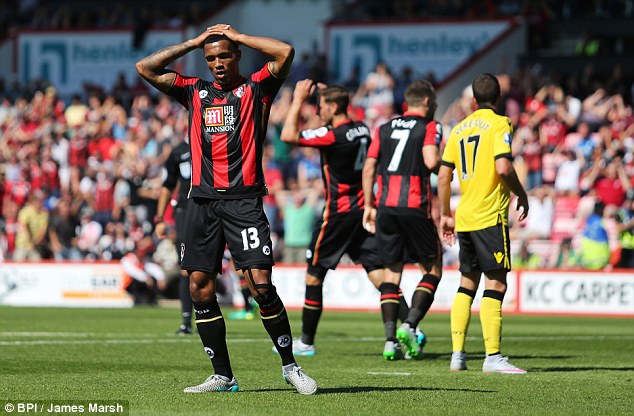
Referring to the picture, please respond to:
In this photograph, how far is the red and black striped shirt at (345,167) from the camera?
41.9 ft

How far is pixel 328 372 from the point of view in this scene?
10680 mm

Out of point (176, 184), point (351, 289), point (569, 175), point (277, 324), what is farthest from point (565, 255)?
point (277, 324)

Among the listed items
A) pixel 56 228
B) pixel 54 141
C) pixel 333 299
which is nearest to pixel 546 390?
pixel 333 299

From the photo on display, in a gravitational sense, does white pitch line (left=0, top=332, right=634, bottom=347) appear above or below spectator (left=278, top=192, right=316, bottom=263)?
below

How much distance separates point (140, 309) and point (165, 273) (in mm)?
2064

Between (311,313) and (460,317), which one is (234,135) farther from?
(311,313)

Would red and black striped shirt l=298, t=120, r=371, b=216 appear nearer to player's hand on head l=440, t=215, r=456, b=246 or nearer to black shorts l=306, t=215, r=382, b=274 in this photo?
black shorts l=306, t=215, r=382, b=274

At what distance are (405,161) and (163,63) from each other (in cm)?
401

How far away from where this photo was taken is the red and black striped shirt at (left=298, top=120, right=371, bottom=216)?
503 inches

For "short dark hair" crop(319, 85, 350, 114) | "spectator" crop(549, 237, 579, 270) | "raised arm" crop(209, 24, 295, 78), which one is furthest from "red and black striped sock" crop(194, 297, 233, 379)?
"spectator" crop(549, 237, 579, 270)

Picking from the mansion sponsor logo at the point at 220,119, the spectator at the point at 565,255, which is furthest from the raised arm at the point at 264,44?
the spectator at the point at 565,255

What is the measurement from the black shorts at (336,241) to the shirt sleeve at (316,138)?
2.57ft

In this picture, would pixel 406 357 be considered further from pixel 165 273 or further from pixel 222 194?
pixel 165 273

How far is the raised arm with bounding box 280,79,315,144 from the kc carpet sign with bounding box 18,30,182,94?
24158 millimetres
